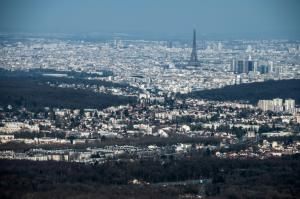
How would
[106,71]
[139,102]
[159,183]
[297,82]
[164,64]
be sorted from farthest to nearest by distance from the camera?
[164,64], [106,71], [297,82], [139,102], [159,183]

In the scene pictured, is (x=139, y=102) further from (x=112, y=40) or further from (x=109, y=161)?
(x=112, y=40)

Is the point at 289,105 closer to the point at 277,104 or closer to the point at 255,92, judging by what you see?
the point at 277,104

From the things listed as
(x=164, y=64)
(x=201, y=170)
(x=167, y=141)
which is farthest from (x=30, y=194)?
(x=164, y=64)

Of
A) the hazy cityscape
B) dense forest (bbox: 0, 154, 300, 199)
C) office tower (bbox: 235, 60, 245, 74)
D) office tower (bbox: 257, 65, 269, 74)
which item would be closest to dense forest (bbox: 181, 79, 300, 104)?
the hazy cityscape

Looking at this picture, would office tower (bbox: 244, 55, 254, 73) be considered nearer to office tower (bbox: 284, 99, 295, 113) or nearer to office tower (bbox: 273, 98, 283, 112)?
office tower (bbox: 273, 98, 283, 112)

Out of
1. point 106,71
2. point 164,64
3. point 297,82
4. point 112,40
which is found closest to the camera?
point 297,82

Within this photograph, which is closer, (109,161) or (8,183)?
(8,183)

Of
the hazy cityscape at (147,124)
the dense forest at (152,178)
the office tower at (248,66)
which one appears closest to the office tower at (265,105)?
the hazy cityscape at (147,124)

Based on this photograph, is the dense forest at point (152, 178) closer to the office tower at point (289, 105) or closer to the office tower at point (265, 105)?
the office tower at point (289, 105)
